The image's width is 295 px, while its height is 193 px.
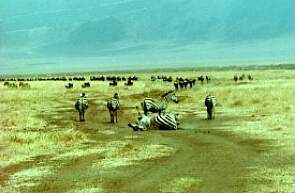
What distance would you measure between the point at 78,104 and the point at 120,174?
18814 millimetres

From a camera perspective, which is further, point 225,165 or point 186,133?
point 186,133

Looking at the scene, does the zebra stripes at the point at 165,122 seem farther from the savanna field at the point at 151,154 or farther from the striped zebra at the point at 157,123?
the savanna field at the point at 151,154

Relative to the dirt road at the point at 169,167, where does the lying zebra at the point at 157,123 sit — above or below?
above

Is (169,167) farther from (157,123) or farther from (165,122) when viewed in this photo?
(157,123)

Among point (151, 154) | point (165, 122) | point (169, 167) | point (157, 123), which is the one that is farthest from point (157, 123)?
point (169, 167)

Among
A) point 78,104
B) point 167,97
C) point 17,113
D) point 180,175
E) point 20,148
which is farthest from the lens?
point 167,97

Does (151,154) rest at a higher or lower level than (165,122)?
lower

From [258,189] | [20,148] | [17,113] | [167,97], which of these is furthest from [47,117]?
[258,189]

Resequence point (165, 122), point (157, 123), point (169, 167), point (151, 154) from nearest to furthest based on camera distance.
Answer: point (169, 167) → point (151, 154) → point (165, 122) → point (157, 123)

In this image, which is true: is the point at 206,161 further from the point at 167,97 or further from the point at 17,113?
the point at 167,97

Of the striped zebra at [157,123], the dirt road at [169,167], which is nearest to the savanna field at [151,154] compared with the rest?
the dirt road at [169,167]

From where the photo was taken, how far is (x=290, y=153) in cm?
2177

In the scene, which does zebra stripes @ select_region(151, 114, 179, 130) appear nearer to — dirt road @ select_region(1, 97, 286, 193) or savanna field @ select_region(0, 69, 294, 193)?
savanna field @ select_region(0, 69, 294, 193)

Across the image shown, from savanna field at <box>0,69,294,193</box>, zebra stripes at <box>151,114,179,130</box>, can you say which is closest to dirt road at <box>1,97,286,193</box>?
savanna field at <box>0,69,294,193</box>
